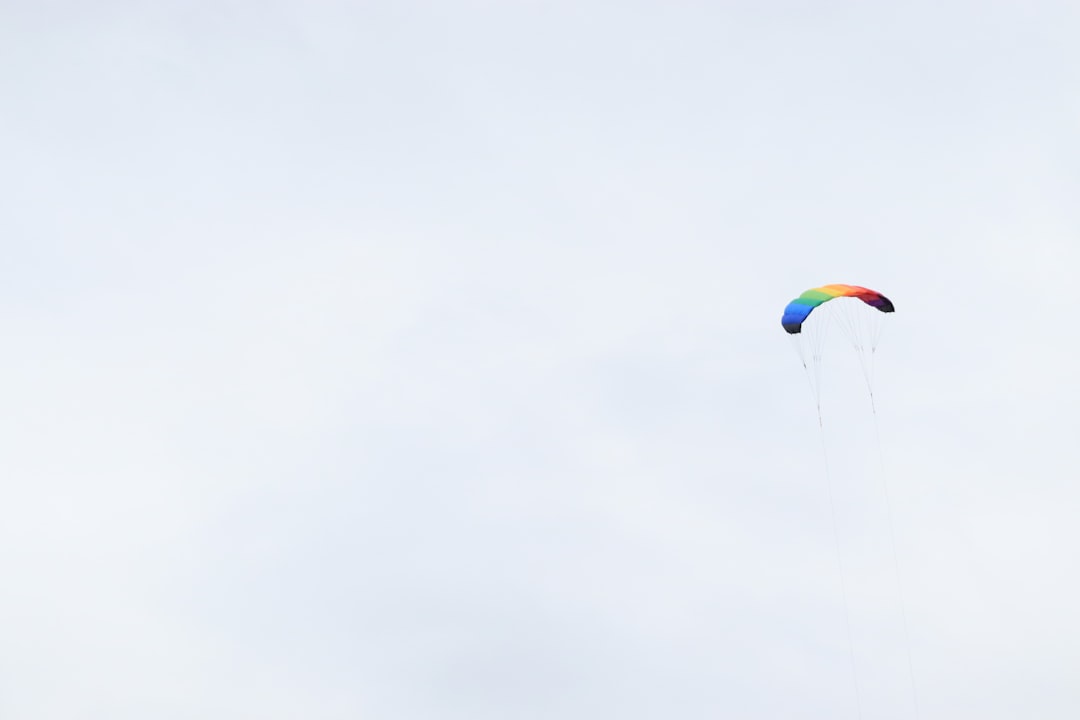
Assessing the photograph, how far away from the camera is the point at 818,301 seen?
251ft

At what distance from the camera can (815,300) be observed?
76.8m

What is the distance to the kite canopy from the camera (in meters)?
75.5

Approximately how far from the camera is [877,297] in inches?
3046

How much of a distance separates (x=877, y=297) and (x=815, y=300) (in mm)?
4512

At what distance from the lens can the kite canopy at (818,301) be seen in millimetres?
75500
